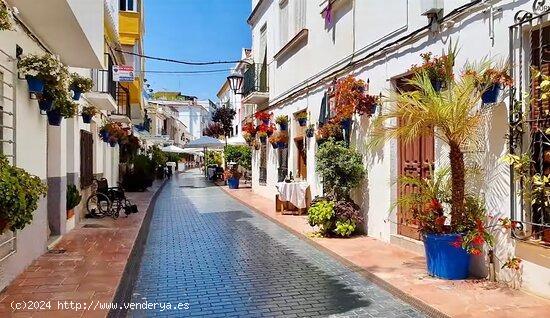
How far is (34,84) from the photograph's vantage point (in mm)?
6262

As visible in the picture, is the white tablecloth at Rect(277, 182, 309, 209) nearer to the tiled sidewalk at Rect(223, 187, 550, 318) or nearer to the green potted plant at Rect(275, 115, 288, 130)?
the green potted plant at Rect(275, 115, 288, 130)

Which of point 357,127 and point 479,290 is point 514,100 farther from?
point 357,127

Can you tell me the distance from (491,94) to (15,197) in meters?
5.08

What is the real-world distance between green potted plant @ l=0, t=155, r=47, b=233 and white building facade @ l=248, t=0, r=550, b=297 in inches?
199

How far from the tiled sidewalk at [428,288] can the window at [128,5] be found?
1877 cm

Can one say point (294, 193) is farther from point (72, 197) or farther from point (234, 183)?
point (234, 183)

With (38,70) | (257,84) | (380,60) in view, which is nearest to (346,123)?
(380,60)

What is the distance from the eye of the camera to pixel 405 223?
7957 mm

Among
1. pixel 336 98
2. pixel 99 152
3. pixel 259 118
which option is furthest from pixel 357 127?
pixel 99 152

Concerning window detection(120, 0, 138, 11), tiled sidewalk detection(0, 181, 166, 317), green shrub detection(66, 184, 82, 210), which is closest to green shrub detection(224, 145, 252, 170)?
window detection(120, 0, 138, 11)

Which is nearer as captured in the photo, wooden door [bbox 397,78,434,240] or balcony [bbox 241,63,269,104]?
wooden door [bbox 397,78,434,240]

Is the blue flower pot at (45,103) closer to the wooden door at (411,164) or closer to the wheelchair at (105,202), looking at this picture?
the wheelchair at (105,202)

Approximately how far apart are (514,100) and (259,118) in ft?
38.6

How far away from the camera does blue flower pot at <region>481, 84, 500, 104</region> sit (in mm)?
5430
